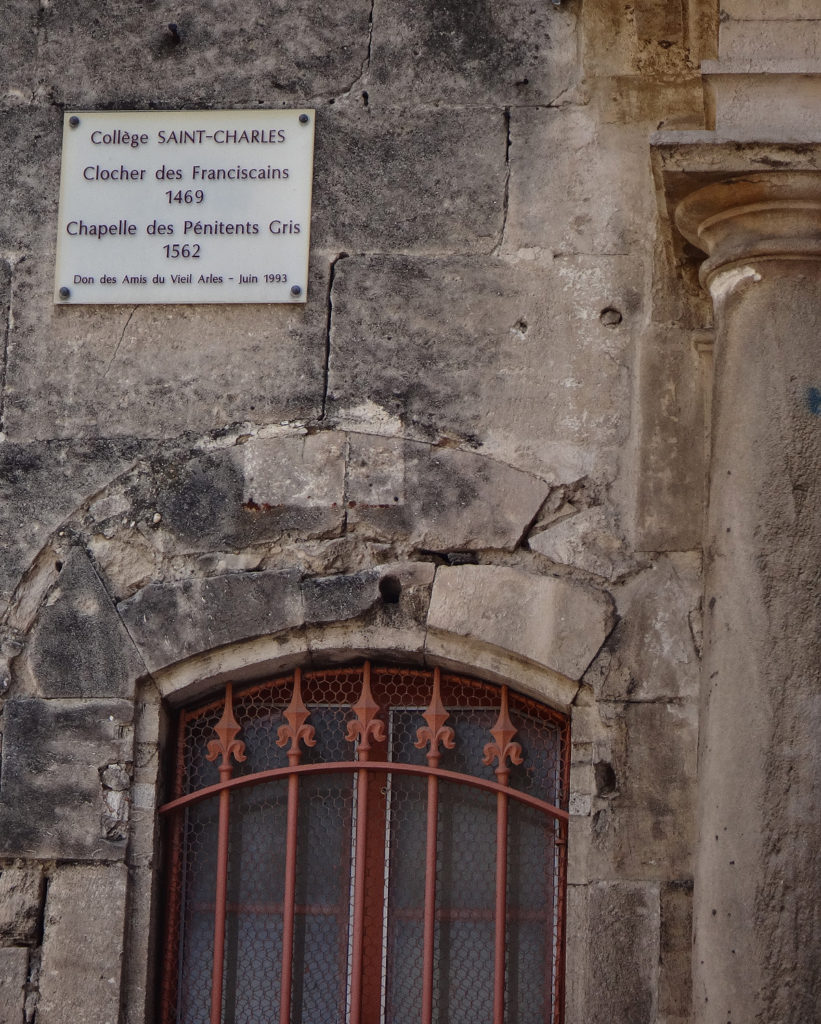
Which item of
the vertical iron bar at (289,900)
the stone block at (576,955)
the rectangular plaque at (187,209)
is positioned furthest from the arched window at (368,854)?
the rectangular plaque at (187,209)

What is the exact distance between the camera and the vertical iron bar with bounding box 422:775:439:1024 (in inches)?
167

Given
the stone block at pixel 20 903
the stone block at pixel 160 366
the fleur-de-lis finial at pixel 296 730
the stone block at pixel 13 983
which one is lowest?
the stone block at pixel 13 983

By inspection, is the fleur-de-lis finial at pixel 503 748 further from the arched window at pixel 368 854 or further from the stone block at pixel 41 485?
the stone block at pixel 41 485

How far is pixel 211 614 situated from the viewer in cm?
442

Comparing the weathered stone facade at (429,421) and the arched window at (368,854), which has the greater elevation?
the weathered stone facade at (429,421)

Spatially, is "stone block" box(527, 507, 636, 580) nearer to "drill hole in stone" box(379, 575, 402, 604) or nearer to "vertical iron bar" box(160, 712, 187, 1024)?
"drill hole in stone" box(379, 575, 402, 604)

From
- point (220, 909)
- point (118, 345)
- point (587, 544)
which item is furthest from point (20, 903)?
point (587, 544)

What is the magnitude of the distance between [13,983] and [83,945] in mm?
217

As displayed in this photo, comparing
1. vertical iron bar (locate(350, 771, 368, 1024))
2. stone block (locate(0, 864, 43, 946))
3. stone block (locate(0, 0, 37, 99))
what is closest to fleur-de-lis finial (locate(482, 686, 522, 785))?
vertical iron bar (locate(350, 771, 368, 1024))

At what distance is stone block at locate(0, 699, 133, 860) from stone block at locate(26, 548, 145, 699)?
47 mm

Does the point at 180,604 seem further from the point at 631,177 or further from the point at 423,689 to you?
the point at 631,177

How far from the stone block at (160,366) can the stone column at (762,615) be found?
46.5 inches

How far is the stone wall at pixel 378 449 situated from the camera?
4.28 meters

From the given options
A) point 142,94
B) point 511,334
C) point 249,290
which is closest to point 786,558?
point 511,334
